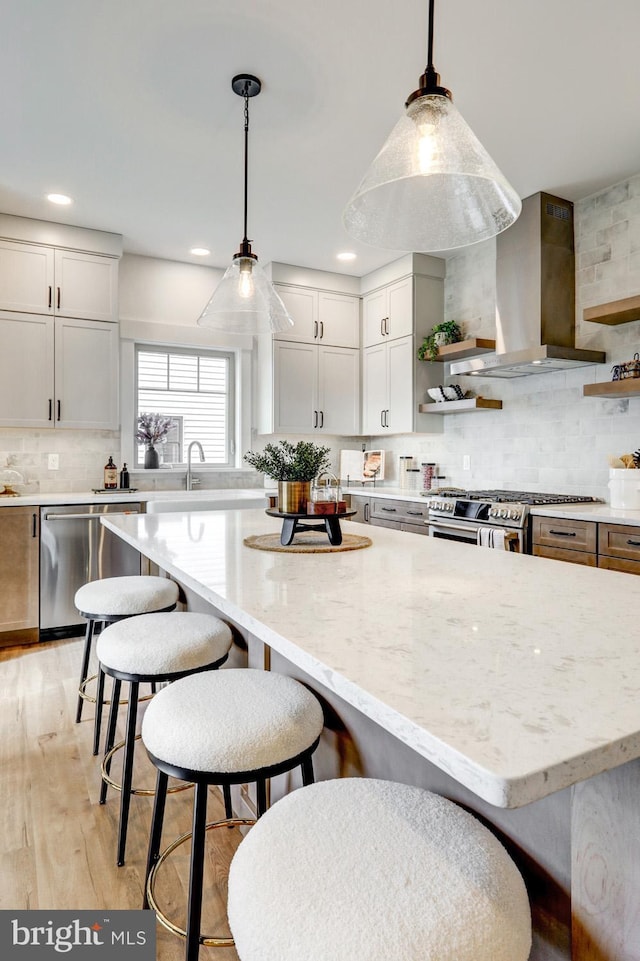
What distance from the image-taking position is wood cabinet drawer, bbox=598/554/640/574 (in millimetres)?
2582

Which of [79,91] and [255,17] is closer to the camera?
[255,17]

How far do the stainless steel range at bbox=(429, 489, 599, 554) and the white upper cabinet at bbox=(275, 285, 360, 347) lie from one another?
186cm

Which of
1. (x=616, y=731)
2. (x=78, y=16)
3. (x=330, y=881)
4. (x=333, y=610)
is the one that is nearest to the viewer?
(x=616, y=731)

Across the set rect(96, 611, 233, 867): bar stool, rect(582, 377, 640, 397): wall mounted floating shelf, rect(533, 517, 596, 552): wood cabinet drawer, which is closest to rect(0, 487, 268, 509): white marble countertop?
rect(533, 517, 596, 552): wood cabinet drawer

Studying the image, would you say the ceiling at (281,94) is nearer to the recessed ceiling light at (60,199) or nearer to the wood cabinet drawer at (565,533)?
the recessed ceiling light at (60,199)

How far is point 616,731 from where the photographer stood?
58cm

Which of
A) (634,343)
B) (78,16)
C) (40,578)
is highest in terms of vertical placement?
(78,16)

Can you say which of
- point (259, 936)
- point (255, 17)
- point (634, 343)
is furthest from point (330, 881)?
point (634, 343)

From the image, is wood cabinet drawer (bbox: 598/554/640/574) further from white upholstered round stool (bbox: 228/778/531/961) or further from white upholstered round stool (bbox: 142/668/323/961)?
white upholstered round stool (bbox: 228/778/531/961)

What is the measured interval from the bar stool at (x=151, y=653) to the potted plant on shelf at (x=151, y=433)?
3005 millimetres

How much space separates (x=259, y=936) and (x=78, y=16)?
2.86 meters

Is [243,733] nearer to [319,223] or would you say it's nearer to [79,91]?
[79,91]

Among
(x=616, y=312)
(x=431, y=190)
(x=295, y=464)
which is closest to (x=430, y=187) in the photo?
(x=431, y=190)

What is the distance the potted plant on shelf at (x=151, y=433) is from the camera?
15.1ft
